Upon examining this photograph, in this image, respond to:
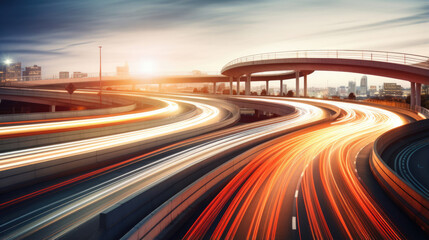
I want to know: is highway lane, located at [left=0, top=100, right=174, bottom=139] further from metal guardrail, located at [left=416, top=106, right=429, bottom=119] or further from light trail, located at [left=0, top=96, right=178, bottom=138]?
metal guardrail, located at [left=416, top=106, right=429, bottom=119]

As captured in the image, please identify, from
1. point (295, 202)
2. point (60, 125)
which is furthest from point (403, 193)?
point (60, 125)

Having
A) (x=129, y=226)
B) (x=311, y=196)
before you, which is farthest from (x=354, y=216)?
(x=129, y=226)

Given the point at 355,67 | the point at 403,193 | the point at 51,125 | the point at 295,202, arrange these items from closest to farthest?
the point at 403,193, the point at 295,202, the point at 51,125, the point at 355,67

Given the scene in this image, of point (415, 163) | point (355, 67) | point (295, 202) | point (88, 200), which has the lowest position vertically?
point (415, 163)

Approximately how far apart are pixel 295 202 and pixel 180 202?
4.68 metres

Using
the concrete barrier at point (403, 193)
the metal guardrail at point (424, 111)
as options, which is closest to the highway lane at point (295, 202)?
the concrete barrier at point (403, 193)

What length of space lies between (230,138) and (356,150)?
9638mm

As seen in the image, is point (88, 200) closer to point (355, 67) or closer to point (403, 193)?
point (403, 193)

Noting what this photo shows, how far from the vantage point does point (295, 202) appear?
33.7 feet

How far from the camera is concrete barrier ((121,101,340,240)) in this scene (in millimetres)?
7035

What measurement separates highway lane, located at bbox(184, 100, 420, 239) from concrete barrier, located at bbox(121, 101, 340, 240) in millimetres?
498

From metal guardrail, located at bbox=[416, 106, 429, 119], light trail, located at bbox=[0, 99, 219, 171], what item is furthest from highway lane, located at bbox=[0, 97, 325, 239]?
metal guardrail, located at bbox=[416, 106, 429, 119]

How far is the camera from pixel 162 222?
789 cm

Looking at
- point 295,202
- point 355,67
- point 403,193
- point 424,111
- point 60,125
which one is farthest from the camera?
point 355,67
